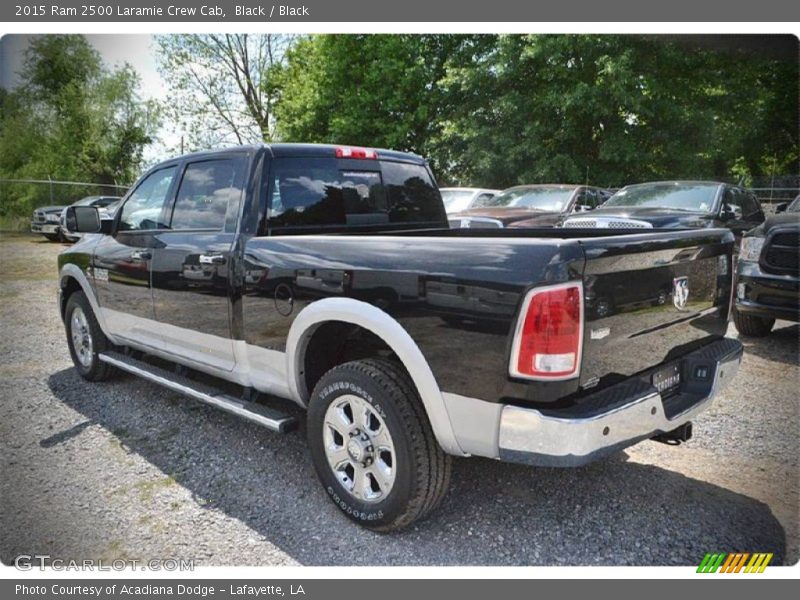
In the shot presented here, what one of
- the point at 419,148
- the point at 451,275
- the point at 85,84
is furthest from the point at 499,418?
the point at 85,84

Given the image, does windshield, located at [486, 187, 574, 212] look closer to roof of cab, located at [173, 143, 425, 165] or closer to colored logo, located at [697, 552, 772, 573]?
roof of cab, located at [173, 143, 425, 165]

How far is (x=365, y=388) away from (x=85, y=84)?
19.9 metres

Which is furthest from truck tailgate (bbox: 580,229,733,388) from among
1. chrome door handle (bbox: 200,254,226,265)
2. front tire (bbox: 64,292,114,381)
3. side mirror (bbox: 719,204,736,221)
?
side mirror (bbox: 719,204,736,221)

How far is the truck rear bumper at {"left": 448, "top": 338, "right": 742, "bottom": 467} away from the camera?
86.4 inches

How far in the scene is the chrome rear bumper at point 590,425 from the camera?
219 cm

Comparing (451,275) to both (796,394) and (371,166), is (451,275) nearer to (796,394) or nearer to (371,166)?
(371,166)

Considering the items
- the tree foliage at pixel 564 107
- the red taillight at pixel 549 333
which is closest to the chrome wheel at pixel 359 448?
the red taillight at pixel 549 333

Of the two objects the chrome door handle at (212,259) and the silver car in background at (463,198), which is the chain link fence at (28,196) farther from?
the chrome door handle at (212,259)

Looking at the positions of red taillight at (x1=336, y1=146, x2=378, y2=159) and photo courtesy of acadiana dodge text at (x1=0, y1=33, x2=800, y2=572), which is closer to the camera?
photo courtesy of acadiana dodge text at (x1=0, y1=33, x2=800, y2=572)

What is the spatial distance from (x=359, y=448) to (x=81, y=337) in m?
3.55

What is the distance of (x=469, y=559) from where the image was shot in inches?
103

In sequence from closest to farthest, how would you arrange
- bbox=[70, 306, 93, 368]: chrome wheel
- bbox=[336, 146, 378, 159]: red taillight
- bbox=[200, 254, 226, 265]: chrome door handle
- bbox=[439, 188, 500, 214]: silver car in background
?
bbox=[200, 254, 226, 265]: chrome door handle < bbox=[336, 146, 378, 159]: red taillight < bbox=[70, 306, 93, 368]: chrome wheel < bbox=[439, 188, 500, 214]: silver car in background

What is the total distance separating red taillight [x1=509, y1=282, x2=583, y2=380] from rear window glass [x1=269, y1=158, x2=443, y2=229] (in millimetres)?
1786

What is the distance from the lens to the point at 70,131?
800 inches
